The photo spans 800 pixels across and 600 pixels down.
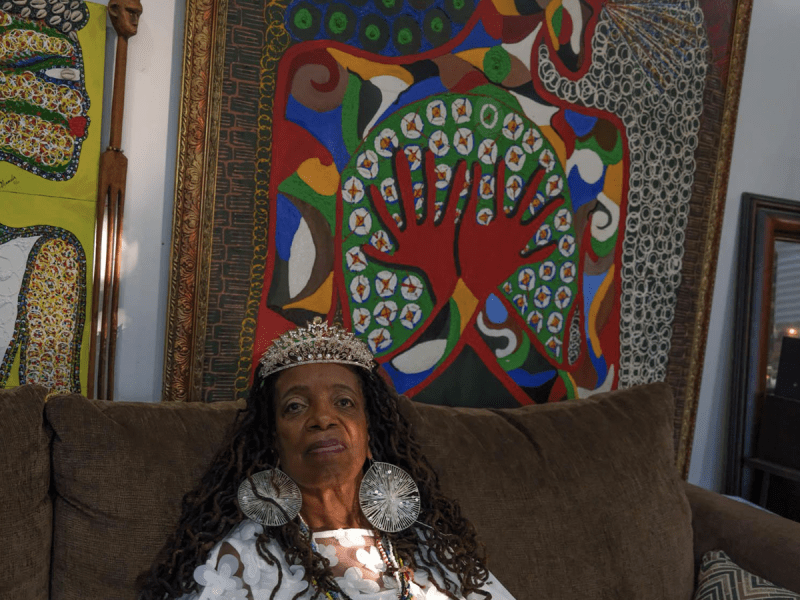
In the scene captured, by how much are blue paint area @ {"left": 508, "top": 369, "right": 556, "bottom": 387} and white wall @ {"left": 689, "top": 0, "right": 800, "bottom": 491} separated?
2.36 feet

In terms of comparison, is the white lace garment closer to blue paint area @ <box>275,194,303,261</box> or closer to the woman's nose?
the woman's nose

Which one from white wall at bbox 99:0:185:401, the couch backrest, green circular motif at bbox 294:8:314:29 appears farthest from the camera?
green circular motif at bbox 294:8:314:29

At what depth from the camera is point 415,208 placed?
2150 millimetres

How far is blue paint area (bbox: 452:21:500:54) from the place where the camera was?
7.13 ft

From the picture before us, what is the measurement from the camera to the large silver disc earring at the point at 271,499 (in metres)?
1.47

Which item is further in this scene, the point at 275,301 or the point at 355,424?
the point at 275,301

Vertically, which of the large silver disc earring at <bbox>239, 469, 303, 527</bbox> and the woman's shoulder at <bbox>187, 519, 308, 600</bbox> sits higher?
the large silver disc earring at <bbox>239, 469, 303, 527</bbox>

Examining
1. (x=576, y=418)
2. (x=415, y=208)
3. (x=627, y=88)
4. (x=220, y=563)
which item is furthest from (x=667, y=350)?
(x=220, y=563)

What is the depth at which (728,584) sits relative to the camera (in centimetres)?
178

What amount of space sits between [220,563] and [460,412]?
745 millimetres

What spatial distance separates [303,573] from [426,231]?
1.06 m

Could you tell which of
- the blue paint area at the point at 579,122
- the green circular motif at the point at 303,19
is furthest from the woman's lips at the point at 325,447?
the blue paint area at the point at 579,122

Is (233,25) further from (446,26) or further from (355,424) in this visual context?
(355,424)

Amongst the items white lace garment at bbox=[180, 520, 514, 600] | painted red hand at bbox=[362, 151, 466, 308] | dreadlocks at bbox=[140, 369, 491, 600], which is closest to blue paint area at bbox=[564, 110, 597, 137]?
painted red hand at bbox=[362, 151, 466, 308]
